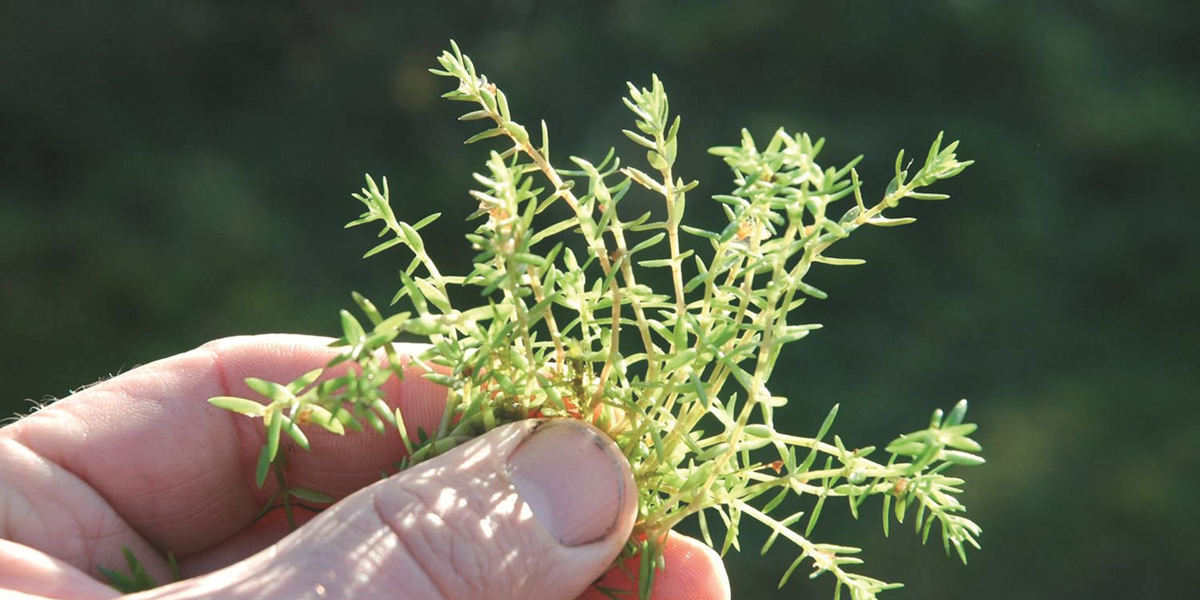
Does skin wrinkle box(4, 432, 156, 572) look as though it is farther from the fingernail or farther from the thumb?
the fingernail

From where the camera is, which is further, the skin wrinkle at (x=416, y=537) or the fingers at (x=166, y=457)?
the fingers at (x=166, y=457)

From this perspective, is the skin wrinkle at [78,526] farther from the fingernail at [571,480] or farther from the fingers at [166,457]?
the fingernail at [571,480]

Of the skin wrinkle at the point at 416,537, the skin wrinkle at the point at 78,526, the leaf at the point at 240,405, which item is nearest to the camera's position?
the leaf at the point at 240,405

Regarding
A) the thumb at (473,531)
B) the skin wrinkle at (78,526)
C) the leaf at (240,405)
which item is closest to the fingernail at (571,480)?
the thumb at (473,531)

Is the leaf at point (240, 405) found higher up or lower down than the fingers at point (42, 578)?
higher up

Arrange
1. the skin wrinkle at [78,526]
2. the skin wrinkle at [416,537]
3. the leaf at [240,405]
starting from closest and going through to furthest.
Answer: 1. the leaf at [240,405]
2. the skin wrinkle at [416,537]
3. the skin wrinkle at [78,526]

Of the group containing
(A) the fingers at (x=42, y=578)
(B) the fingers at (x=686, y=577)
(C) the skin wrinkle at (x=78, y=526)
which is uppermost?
(A) the fingers at (x=42, y=578)

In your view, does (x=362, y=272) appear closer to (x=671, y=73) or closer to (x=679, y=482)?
(x=671, y=73)

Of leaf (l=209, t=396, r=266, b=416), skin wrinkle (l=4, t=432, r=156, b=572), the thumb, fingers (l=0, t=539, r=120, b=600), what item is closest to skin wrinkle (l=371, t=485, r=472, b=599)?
the thumb

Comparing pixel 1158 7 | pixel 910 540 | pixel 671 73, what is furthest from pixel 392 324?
pixel 1158 7
